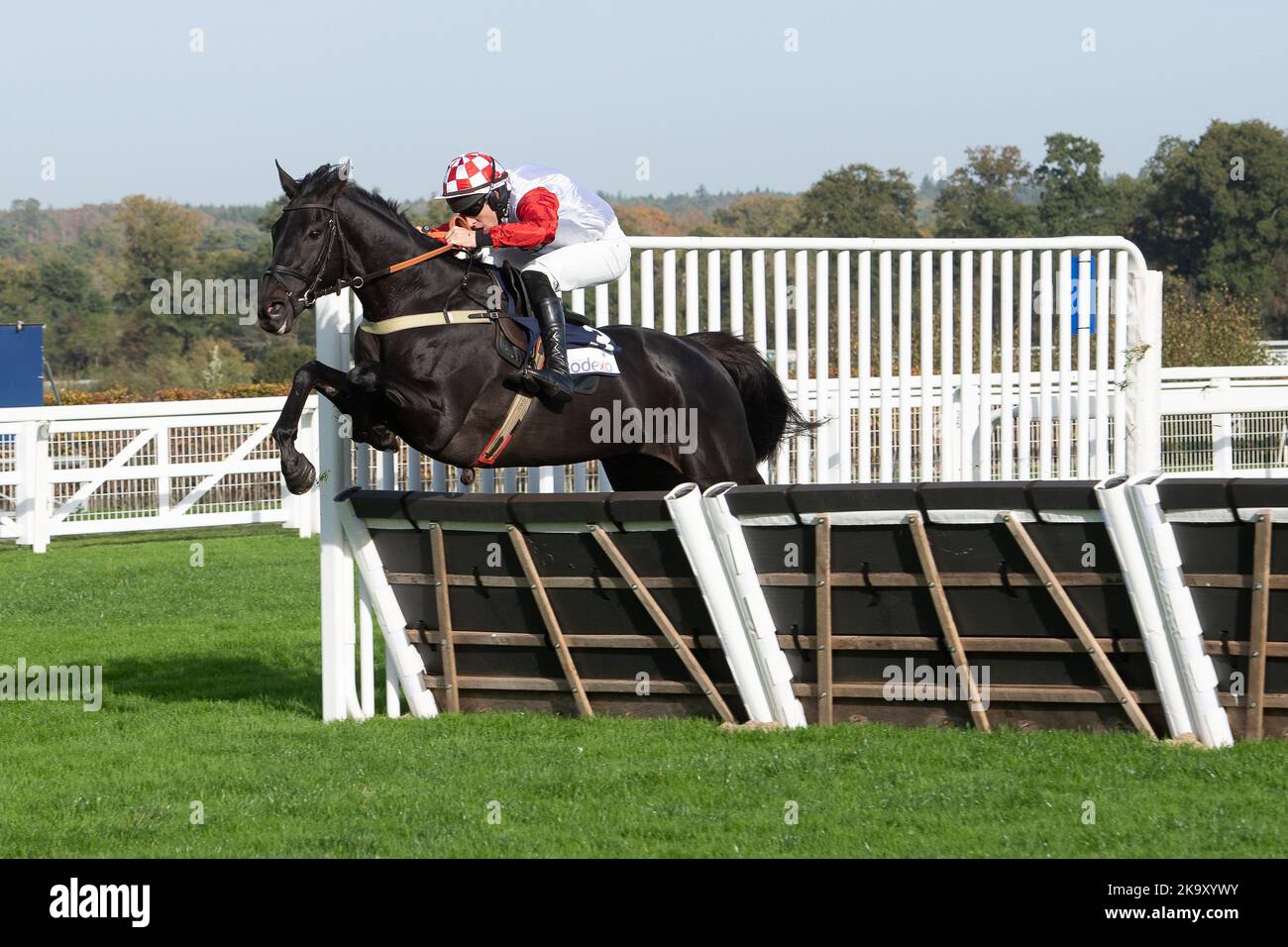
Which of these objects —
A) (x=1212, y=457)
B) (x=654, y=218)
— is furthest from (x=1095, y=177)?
(x=1212, y=457)

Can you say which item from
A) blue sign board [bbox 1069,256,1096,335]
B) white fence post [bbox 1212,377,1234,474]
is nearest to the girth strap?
blue sign board [bbox 1069,256,1096,335]

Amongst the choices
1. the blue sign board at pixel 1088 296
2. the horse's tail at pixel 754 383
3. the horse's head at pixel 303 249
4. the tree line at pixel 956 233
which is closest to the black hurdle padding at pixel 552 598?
the horse's head at pixel 303 249

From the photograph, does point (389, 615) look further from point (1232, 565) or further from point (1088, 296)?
point (1088, 296)

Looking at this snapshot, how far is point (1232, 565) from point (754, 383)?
8.48 feet

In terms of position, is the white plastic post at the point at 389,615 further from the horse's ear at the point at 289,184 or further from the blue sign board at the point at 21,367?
the blue sign board at the point at 21,367

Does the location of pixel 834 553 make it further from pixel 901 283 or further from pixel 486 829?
pixel 901 283

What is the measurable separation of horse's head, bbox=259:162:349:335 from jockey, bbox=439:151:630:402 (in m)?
0.45

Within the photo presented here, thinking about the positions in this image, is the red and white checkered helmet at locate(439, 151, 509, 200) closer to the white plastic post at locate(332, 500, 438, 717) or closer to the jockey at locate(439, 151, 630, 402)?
the jockey at locate(439, 151, 630, 402)

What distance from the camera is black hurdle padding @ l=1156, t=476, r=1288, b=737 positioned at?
5371 millimetres

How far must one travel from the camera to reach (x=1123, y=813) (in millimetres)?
4711

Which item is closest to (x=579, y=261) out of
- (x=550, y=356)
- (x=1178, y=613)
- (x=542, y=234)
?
(x=542, y=234)

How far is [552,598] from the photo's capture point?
633cm

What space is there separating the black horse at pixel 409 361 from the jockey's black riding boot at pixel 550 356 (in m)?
0.08

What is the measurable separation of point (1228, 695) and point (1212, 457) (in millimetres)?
→ 7843
